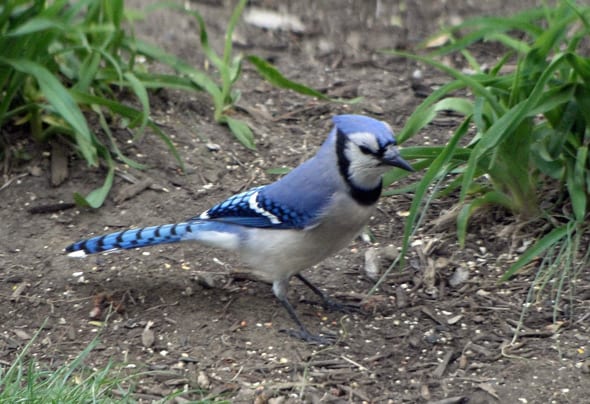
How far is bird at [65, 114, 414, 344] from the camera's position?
4.25 metres

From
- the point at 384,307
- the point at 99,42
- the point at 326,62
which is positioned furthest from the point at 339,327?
the point at 326,62

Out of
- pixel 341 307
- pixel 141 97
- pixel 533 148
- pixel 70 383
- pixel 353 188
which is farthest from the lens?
pixel 141 97

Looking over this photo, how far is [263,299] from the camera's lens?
4703mm

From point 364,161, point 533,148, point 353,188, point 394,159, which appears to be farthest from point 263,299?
point 533,148


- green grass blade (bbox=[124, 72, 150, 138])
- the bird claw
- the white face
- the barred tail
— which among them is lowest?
the bird claw

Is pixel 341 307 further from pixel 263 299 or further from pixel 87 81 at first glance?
pixel 87 81

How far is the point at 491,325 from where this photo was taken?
4402 mm

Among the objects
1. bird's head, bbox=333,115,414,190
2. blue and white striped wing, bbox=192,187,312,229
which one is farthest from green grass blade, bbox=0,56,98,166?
bird's head, bbox=333,115,414,190

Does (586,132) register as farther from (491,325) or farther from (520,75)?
(491,325)

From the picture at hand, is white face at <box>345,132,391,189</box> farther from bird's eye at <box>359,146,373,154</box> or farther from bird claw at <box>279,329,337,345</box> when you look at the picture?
bird claw at <box>279,329,337,345</box>

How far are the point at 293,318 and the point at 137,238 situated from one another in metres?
0.77

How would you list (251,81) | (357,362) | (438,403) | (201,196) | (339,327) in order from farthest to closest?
(251,81), (201,196), (339,327), (357,362), (438,403)

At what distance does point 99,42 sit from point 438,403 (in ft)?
9.08

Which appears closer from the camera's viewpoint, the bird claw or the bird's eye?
the bird's eye
